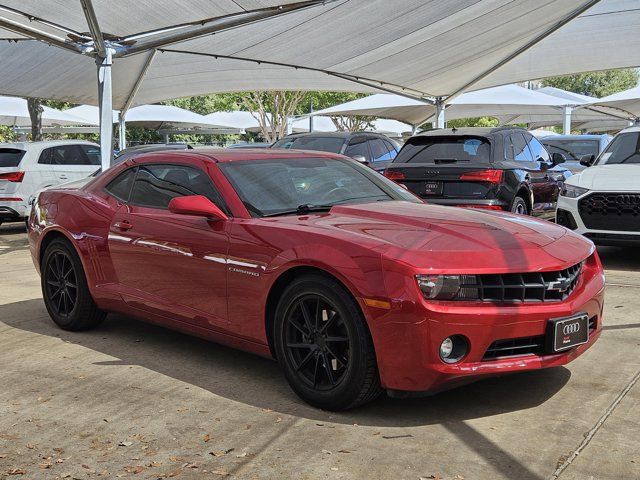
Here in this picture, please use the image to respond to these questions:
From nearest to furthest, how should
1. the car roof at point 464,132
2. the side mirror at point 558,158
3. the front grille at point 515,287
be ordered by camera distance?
the front grille at point 515,287, the car roof at point 464,132, the side mirror at point 558,158

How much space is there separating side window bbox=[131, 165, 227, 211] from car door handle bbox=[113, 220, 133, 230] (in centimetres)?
18

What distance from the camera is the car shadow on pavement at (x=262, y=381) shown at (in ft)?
14.6

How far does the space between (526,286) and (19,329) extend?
429cm

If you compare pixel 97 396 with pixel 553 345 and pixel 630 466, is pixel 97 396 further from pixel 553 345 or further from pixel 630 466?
pixel 630 466

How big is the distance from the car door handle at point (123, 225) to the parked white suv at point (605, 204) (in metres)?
5.61

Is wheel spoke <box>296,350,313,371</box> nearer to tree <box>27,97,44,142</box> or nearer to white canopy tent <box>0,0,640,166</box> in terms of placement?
white canopy tent <box>0,0,640,166</box>

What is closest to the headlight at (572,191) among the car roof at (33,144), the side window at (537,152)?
the side window at (537,152)

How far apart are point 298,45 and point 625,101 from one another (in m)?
25.4

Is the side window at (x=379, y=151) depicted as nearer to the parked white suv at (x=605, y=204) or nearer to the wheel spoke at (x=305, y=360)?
the parked white suv at (x=605, y=204)

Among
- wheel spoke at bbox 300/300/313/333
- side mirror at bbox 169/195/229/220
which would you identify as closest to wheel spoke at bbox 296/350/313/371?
wheel spoke at bbox 300/300/313/333

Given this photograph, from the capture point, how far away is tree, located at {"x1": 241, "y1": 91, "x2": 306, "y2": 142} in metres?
43.5

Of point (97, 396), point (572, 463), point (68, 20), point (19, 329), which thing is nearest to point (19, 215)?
point (68, 20)

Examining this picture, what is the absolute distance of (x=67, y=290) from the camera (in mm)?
6480

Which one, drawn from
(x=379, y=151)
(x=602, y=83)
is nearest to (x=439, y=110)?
(x=379, y=151)
